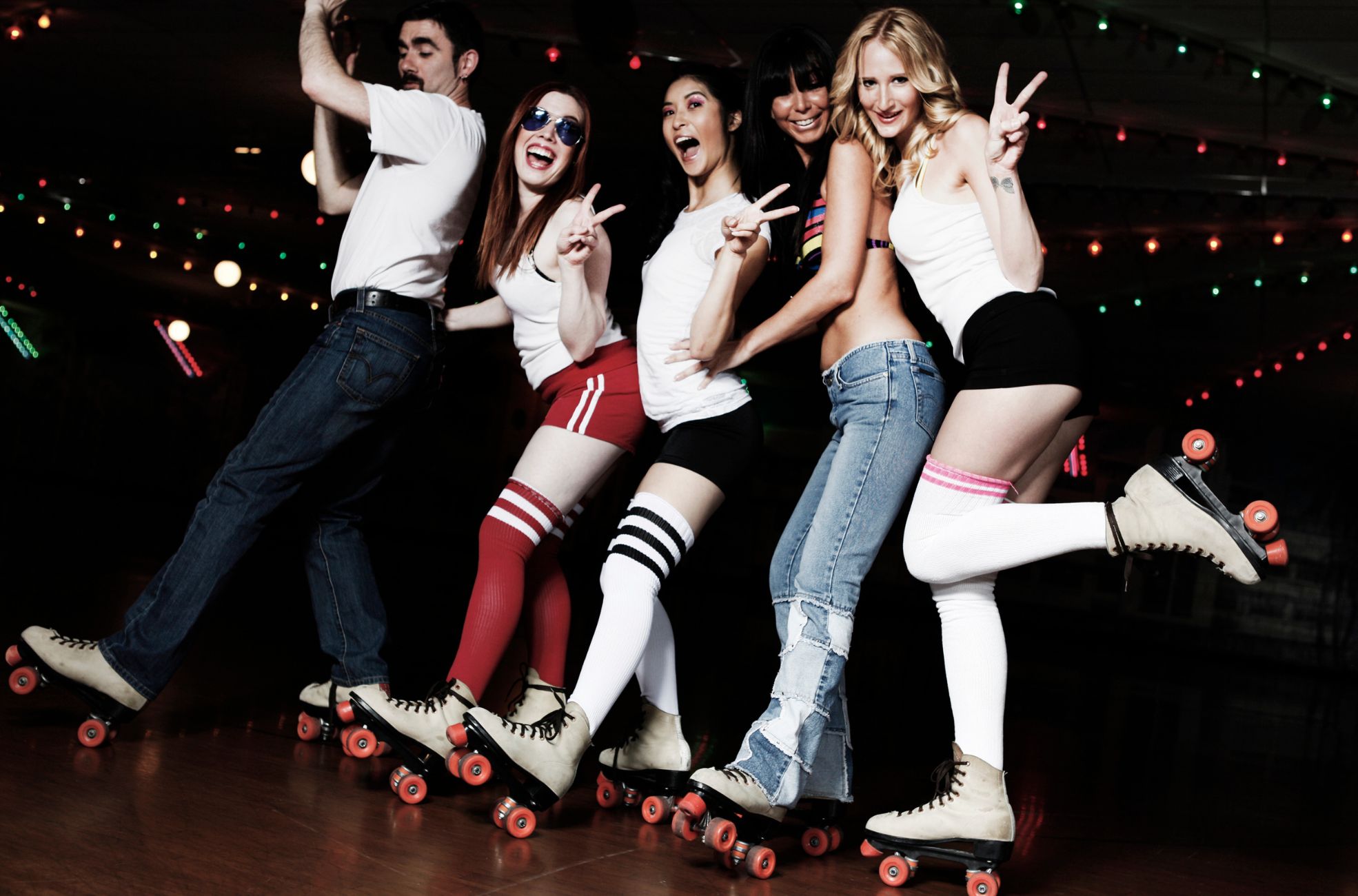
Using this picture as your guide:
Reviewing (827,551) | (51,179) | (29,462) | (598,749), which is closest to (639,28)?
(598,749)

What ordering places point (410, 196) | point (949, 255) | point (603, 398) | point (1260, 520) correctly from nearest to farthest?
point (1260, 520), point (949, 255), point (603, 398), point (410, 196)

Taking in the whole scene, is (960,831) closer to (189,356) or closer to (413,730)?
(413,730)

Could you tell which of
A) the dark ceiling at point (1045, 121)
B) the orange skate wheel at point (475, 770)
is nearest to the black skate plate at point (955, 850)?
the orange skate wheel at point (475, 770)

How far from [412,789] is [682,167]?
4.05 ft

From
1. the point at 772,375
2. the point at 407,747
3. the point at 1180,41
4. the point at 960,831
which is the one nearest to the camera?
the point at 960,831

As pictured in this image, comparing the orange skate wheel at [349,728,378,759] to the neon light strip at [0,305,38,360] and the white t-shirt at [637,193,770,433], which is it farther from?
the neon light strip at [0,305,38,360]

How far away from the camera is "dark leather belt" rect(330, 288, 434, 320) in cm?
210

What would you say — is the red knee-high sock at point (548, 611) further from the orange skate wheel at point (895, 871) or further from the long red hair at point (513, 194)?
the orange skate wheel at point (895, 871)


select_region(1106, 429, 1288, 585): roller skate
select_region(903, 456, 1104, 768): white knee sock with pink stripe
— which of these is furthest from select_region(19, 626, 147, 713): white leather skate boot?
select_region(1106, 429, 1288, 585): roller skate

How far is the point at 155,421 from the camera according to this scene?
44.5 ft

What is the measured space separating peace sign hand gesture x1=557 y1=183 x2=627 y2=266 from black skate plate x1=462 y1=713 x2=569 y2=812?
2.56ft

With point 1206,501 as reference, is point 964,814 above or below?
below

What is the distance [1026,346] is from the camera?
1.63 meters

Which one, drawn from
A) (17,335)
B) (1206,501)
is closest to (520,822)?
(1206,501)
